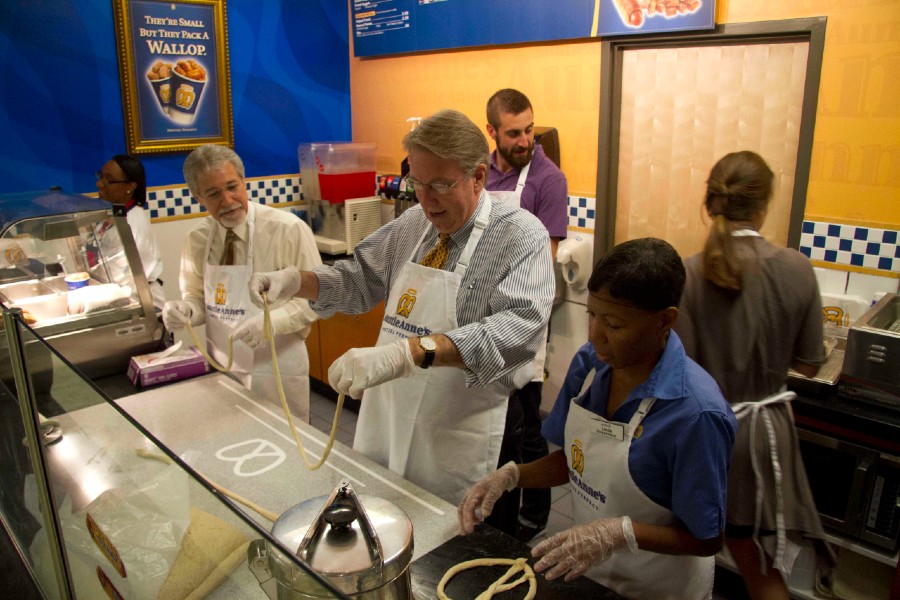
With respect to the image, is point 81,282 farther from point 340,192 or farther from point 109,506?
point 340,192

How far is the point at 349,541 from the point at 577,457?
0.70 meters

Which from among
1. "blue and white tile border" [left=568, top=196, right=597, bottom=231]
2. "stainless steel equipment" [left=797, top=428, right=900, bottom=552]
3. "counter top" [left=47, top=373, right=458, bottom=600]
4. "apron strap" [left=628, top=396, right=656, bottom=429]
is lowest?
"stainless steel equipment" [left=797, top=428, right=900, bottom=552]

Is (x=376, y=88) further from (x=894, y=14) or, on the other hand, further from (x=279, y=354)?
(x=894, y=14)

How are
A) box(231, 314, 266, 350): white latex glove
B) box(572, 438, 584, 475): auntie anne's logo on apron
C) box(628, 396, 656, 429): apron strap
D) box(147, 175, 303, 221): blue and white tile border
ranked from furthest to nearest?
box(147, 175, 303, 221): blue and white tile border < box(231, 314, 266, 350): white latex glove < box(572, 438, 584, 475): auntie anne's logo on apron < box(628, 396, 656, 429): apron strap

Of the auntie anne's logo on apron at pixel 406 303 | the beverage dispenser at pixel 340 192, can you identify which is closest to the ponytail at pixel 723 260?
the auntie anne's logo on apron at pixel 406 303

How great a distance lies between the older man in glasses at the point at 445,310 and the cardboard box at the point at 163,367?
660 millimetres

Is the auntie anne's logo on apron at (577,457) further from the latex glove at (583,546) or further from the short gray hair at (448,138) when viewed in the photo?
the short gray hair at (448,138)

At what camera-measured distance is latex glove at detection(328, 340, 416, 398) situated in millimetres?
1790

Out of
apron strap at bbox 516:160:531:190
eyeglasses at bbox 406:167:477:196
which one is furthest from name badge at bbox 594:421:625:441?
apron strap at bbox 516:160:531:190

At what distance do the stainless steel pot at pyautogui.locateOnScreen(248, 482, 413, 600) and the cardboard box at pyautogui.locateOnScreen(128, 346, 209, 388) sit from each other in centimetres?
157

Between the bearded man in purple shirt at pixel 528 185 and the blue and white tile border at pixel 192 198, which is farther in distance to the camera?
the blue and white tile border at pixel 192 198

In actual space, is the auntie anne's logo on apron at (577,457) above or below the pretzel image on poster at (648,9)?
below

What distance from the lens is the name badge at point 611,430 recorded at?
1.60 m

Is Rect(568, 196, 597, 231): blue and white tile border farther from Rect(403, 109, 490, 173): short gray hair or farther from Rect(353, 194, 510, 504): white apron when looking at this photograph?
Rect(403, 109, 490, 173): short gray hair
